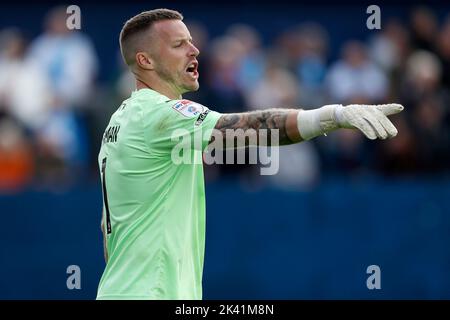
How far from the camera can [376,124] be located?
22.4ft

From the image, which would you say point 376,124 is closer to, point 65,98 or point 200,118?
point 200,118

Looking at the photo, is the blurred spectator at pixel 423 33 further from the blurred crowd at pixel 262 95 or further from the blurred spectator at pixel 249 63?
the blurred spectator at pixel 249 63

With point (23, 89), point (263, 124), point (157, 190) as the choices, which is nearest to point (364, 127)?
point (263, 124)

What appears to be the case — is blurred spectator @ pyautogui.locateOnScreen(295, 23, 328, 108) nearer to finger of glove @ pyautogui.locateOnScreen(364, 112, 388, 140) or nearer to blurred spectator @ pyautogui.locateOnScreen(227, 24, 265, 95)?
blurred spectator @ pyautogui.locateOnScreen(227, 24, 265, 95)

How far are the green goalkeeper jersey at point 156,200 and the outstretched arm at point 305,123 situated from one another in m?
0.17

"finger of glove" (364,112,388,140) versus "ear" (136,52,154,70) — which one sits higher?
"ear" (136,52,154,70)

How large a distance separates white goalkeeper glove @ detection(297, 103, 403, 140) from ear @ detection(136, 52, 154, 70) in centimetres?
141

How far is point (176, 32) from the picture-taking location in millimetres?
8000

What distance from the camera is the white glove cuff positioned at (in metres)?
7.01

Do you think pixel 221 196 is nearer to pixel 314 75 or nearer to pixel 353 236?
pixel 353 236

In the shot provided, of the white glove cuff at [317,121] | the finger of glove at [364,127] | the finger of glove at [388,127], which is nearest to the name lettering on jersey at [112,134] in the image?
the white glove cuff at [317,121]

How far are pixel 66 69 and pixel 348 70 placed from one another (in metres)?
3.98

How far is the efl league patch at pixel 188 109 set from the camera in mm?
7371

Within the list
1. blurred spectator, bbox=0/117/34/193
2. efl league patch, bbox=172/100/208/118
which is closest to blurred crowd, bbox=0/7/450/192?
blurred spectator, bbox=0/117/34/193
